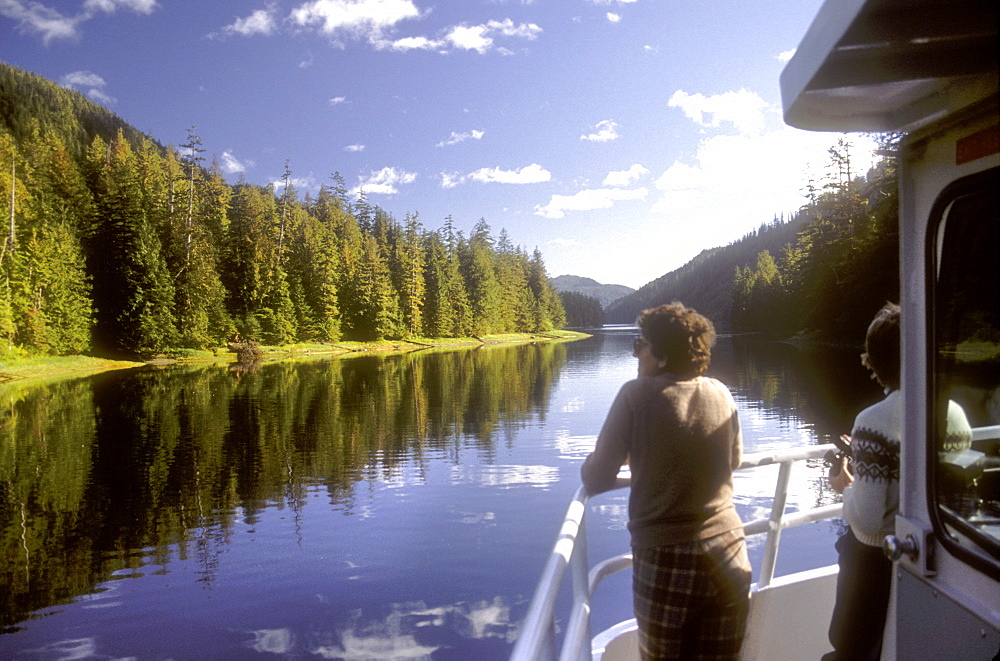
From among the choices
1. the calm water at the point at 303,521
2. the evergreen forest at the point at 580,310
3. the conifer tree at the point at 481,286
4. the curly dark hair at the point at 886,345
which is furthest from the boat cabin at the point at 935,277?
the evergreen forest at the point at 580,310

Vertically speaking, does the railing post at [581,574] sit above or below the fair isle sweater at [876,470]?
below

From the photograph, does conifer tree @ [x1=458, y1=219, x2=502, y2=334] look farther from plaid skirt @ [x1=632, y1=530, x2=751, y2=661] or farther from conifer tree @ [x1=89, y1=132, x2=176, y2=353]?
plaid skirt @ [x1=632, y1=530, x2=751, y2=661]

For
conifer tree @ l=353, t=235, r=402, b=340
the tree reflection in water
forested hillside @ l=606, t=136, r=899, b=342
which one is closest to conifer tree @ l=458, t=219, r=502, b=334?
conifer tree @ l=353, t=235, r=402, b=340

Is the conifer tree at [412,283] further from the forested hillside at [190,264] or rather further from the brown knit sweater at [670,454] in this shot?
the brown knit sweater at [670,454]

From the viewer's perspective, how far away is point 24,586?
27.0 feet

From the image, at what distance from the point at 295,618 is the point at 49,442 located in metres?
12.5

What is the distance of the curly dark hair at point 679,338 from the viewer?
237 cm

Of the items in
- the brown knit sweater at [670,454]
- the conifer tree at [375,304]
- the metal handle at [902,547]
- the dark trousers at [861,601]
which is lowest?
the dark trousers at [861,601]

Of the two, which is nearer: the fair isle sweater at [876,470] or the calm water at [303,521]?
the fair isle sweater at [876,470]

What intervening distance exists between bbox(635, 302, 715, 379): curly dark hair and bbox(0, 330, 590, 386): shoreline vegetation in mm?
36578

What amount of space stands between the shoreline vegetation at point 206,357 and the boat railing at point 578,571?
36391 millimetres

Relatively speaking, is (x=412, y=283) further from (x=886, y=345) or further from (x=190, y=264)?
(x=886, y=345)

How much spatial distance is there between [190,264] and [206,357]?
21.7 ft

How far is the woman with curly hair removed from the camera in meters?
2.29
